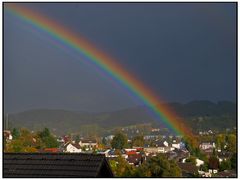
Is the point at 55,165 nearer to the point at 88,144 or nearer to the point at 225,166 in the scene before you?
the point at 225,166

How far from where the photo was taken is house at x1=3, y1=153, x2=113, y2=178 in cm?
160

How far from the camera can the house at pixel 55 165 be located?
63.0 inches

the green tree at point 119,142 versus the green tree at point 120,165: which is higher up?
the green tree at point 119,142

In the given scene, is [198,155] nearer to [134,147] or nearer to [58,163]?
[134,147]

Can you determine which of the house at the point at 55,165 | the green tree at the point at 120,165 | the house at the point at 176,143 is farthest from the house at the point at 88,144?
the house at the point at 55,165

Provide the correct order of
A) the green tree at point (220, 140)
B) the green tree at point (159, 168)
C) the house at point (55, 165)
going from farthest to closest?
the green tree at point (220, 140)
the green tree at point (159, 168)
the house at point (55, 165)

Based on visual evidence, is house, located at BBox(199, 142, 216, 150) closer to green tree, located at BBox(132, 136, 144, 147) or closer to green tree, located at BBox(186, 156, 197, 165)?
green tree, located at BBox(186, 156, 197, 165)

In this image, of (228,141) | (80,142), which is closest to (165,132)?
(228,141)

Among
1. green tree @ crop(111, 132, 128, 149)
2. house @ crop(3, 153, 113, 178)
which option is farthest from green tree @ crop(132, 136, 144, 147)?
house @ crop(3, 153, 113, 178)

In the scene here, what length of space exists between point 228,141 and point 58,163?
9.69 m

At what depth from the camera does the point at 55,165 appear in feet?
5.38

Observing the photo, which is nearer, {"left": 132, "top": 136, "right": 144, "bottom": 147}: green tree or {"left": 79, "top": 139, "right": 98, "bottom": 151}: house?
{"left": 79, "top": 139, "right": 98, "bottom": 151}: house

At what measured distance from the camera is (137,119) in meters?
14.1

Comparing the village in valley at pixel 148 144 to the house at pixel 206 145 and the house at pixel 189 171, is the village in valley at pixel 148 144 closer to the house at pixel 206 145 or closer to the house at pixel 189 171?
the house at pixel 206 145
